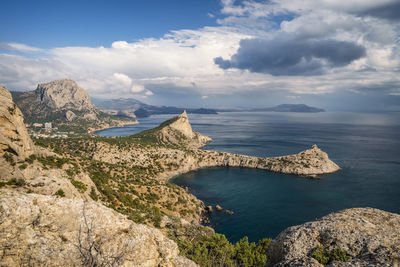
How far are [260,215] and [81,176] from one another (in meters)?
50.7

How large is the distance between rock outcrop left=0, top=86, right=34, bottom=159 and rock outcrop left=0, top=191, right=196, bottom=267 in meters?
20.1

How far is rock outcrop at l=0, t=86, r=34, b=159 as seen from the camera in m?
26.5

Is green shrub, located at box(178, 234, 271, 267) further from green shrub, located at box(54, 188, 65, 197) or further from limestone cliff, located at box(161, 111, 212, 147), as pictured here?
limestone cliff, located at box(161, 111, 212, 147)

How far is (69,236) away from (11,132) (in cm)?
2508

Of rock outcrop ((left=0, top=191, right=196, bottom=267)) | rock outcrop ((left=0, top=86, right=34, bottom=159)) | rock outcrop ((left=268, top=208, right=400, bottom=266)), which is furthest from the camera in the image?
rock outcrop ((left=0, top=86, right=34, bottom=159))

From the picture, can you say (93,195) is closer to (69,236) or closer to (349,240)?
(69,236)

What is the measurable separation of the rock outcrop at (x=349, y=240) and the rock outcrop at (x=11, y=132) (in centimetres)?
3400

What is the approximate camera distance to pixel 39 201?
40.0 feet

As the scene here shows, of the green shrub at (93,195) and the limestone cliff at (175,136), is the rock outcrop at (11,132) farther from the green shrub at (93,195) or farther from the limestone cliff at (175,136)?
the limestone cliff at (175,136)

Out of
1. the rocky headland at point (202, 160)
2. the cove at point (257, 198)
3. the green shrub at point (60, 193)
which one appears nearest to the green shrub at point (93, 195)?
the green shrub at point (60, 193)

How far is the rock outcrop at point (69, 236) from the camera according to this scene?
10430 mm

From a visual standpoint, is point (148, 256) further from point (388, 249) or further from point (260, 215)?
point (260, 215)

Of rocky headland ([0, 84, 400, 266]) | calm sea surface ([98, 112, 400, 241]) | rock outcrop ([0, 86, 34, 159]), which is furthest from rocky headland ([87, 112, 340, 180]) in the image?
rock outcrop ([0, 86, 34, 159])

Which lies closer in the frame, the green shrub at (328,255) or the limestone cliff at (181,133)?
the green shrub at (328,255)
